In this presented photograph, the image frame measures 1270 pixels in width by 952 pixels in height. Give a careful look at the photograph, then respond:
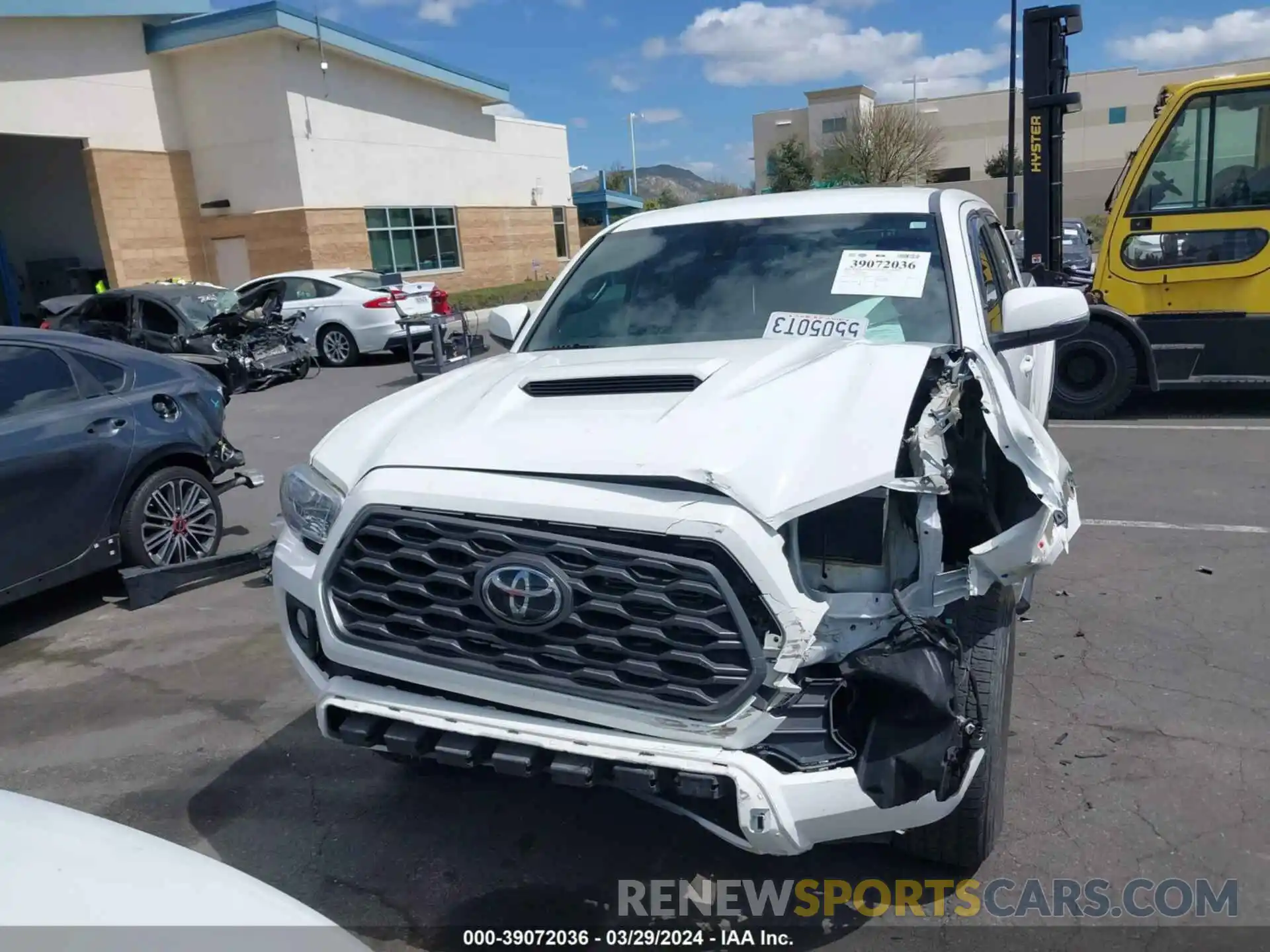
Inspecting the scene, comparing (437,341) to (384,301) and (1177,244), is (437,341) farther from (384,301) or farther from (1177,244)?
(1177,244)

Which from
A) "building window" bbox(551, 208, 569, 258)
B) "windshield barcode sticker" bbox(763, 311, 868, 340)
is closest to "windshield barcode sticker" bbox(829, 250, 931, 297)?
"windshield barcode sticker" bbox(763, 311, 868, 340)

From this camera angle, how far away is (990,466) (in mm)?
3252

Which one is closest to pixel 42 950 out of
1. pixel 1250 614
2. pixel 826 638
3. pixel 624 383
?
pixel 826 638

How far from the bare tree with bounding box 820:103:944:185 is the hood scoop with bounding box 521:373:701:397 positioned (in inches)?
1505

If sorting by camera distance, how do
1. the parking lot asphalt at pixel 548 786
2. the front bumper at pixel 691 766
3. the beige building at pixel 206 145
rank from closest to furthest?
the front bumper at pixel 691 766
the parking lot asphalt at pixel 548 786
the beige building at pixel 206 145

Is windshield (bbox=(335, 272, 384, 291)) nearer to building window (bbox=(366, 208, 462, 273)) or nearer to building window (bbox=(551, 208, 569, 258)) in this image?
building window (bbox=(366, 208, 462, 273))

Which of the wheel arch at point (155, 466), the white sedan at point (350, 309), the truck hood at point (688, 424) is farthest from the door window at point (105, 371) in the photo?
the white sedan at point (350, 309)

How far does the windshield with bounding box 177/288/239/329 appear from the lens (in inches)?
551

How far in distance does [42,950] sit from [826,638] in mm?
1725

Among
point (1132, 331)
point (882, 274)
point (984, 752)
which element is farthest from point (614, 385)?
point (1132, 331)

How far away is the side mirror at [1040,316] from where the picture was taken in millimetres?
3504

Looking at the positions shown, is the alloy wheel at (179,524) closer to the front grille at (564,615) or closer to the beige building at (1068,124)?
the front grille at (564,615)

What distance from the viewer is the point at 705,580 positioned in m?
2.30

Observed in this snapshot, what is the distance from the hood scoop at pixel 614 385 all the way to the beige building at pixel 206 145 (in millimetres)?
20363
